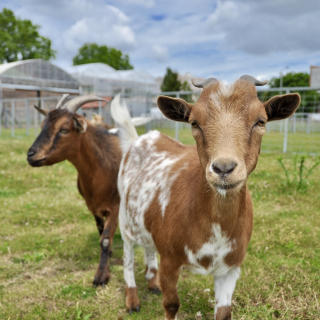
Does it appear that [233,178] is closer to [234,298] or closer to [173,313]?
[173,313]

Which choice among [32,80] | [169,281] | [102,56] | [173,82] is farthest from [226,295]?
[102,56]

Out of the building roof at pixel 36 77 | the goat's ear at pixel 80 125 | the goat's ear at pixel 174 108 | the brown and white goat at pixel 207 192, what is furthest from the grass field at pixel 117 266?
the building roof at pixel 36 77

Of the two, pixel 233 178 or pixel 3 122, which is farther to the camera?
pixel 3 122

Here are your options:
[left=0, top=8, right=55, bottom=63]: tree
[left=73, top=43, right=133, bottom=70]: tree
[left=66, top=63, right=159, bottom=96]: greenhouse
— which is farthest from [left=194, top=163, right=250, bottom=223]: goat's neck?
[left=73, top=43, right=133, bottom=70]: tree

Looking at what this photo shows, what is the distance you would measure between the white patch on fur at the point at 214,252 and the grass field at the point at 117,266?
2.60ft

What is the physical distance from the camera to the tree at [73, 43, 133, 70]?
56.1 m

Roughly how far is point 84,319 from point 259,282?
174 centimetres

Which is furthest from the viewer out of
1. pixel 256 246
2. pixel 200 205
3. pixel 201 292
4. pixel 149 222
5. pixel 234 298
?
pixel 256 246

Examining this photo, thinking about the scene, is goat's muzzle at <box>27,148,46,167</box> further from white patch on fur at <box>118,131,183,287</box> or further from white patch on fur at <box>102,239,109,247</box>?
white patch on fur at <box>102,239,109,247</box>

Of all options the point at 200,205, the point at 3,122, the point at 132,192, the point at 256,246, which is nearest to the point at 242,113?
the point at 200,205

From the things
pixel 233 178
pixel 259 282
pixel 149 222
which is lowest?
pixel 259 282

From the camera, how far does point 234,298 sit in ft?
9.97

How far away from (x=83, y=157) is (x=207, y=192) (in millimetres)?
2353

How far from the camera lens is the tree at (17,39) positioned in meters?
40.3
